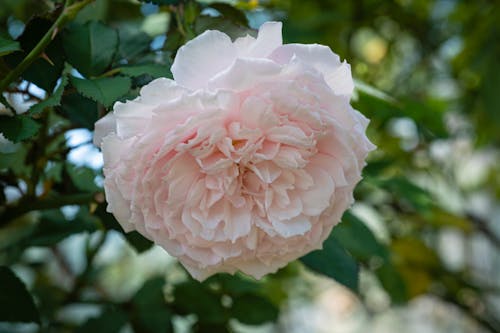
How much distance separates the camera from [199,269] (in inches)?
19.5

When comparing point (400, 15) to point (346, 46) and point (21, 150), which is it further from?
point (21, 150)

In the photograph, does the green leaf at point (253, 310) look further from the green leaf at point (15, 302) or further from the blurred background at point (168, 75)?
the green leaf at point (15, 302)

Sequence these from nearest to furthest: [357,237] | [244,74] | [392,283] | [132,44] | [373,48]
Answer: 1. [244,74]
2. [132,44]
3. [357,237]
4. [392,283]
5. [373,48]

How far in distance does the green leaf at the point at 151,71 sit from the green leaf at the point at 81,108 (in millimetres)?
76

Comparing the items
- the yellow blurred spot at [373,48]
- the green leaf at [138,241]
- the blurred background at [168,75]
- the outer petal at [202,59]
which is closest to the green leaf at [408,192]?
the blurred background at [168,75]

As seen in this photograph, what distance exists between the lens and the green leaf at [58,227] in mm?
708

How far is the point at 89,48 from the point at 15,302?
0.26m

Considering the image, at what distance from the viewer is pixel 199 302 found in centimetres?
86

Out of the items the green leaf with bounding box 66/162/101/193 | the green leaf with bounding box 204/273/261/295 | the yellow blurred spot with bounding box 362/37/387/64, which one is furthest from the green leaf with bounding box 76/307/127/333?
the yellow blurred spot with bounding box 362/37/387/64

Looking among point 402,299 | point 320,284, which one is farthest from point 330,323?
point 402,299

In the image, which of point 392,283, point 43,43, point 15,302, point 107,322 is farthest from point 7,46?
point 392,283

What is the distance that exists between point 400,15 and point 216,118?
3.52 ft

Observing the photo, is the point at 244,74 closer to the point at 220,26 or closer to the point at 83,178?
the point at 220,26

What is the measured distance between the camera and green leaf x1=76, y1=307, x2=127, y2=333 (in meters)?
0.83
